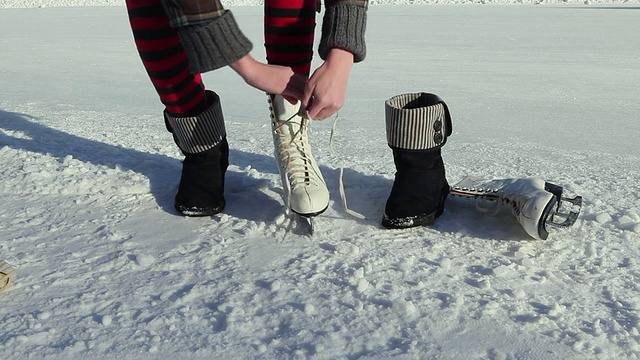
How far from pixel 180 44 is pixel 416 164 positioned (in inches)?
23.2

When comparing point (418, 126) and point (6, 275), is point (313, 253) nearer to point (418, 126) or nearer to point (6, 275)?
point (418, 126)

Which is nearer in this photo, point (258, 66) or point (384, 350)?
point (384, 350)

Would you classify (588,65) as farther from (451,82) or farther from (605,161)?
(605,161)

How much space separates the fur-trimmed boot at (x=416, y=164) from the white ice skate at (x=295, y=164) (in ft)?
0.52

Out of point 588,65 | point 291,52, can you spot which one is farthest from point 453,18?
point 291,52

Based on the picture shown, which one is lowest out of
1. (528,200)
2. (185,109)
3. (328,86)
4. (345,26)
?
(528,200)

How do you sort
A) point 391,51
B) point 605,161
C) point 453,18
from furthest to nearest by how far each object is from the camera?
point 453,18 → point 391,51 → point 605,161

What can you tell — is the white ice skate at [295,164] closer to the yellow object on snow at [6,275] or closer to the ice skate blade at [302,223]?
the ice skate blade at [302,223]

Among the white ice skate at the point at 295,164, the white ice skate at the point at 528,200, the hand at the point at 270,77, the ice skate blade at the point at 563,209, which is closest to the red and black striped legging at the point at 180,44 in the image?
the white ice skate at the point at 295,164

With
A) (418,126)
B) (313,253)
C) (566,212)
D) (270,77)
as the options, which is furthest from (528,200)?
(270,77)

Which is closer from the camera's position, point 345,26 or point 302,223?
point 345,26

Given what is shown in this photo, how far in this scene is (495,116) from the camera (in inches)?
98.0

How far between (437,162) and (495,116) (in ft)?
3.92

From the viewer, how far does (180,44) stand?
1431mm
